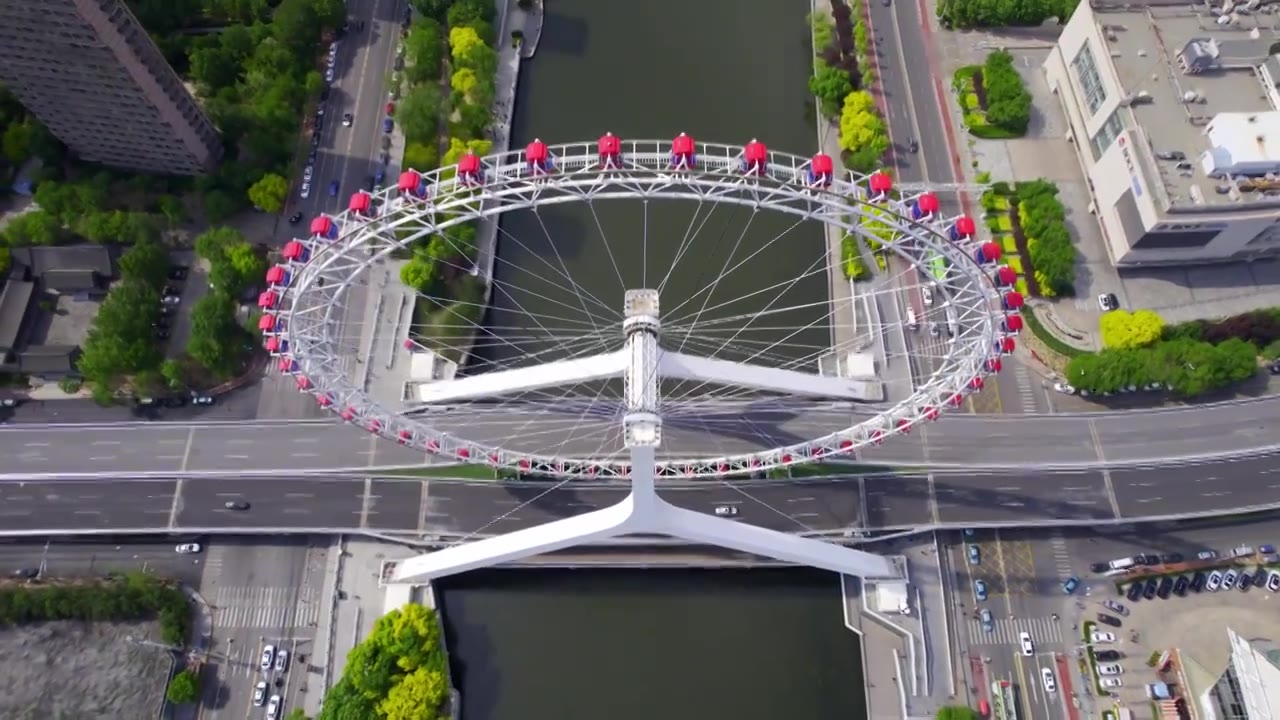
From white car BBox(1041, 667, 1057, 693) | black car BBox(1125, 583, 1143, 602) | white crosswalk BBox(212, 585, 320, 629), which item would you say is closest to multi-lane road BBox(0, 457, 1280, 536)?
white crosswalk BBox(212, 585, 320, 629)

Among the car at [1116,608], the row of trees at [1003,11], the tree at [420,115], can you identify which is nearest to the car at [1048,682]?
the car at [1116,608]

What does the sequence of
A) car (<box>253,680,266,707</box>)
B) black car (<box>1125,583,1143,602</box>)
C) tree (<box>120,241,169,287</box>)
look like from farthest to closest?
tree (<box>120,241,169,287</box>), black car (<box>1125,583,1143,602</box>), car (<box>253,680,266,707</box>)

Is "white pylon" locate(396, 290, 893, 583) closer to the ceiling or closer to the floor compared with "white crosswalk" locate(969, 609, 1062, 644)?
closer to the ceiling

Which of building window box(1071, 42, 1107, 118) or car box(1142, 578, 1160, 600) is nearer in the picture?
car box(1142, 578, 1160, 600)

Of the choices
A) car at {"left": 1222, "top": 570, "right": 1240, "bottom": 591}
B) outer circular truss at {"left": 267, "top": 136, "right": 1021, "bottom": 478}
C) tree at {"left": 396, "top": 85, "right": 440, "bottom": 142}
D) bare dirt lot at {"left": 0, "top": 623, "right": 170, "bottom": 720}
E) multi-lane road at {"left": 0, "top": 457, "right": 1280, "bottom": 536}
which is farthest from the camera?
tree at {"left": 396, "top": 85, "right": 440, "bottom": 142}

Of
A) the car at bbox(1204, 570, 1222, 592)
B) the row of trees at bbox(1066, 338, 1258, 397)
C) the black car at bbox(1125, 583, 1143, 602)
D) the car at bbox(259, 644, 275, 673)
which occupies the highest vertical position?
the row of trees at bbox(1066, 338, 1258, 397)

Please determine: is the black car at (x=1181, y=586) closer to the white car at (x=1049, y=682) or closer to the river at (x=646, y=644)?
the white car at (x=1049, y=682)

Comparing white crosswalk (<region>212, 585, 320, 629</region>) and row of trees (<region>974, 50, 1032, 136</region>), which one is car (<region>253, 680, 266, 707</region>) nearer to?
white crosswalk (<region>212, 585, 320, 629</region>)
